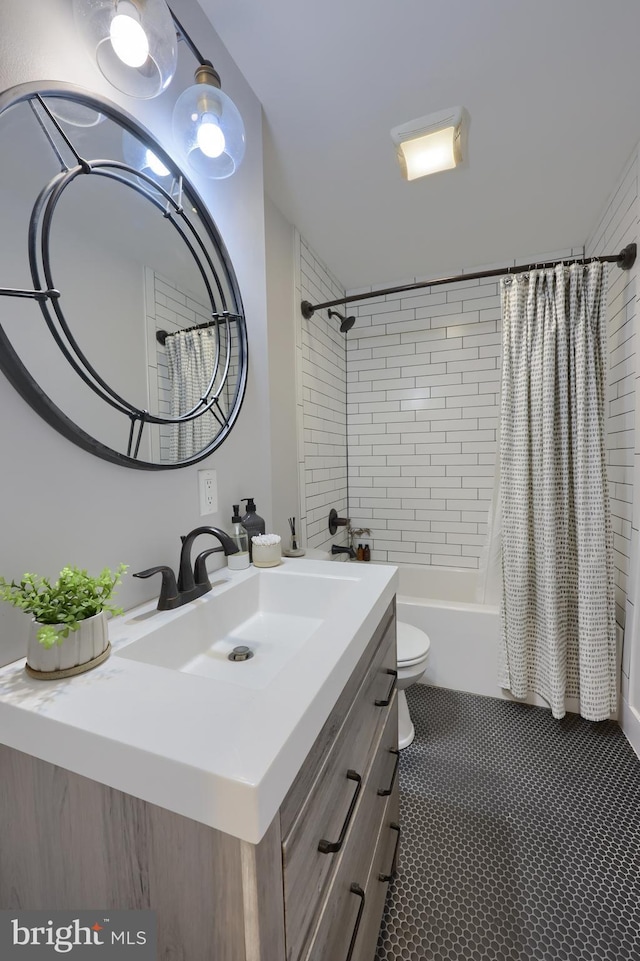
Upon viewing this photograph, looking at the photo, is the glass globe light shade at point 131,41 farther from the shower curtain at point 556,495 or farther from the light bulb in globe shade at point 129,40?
the shower curtain at point 556,495

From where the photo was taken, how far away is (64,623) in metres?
0.58

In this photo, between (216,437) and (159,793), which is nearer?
(159,793)

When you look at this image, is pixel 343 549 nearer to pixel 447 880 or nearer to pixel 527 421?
pixel 527 421

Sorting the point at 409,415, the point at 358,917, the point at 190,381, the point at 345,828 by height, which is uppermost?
the point at 409,415

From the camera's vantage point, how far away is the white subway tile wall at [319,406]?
2.17 metres

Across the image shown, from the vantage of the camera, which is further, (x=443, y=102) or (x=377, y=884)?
(x=443, y=102)

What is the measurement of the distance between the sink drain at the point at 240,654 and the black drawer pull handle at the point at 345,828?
12.6 inches

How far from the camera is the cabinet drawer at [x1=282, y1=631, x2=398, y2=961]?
0.50m

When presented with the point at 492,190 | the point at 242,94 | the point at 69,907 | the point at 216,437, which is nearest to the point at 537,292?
the point at 492,190

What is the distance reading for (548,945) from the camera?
39.6 inches

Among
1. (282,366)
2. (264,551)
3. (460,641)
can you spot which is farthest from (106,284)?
(460,641)

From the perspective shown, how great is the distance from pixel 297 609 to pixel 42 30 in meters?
1.34

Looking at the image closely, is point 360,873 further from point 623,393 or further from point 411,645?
point 623,393

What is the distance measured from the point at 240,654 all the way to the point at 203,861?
1.52 feet
